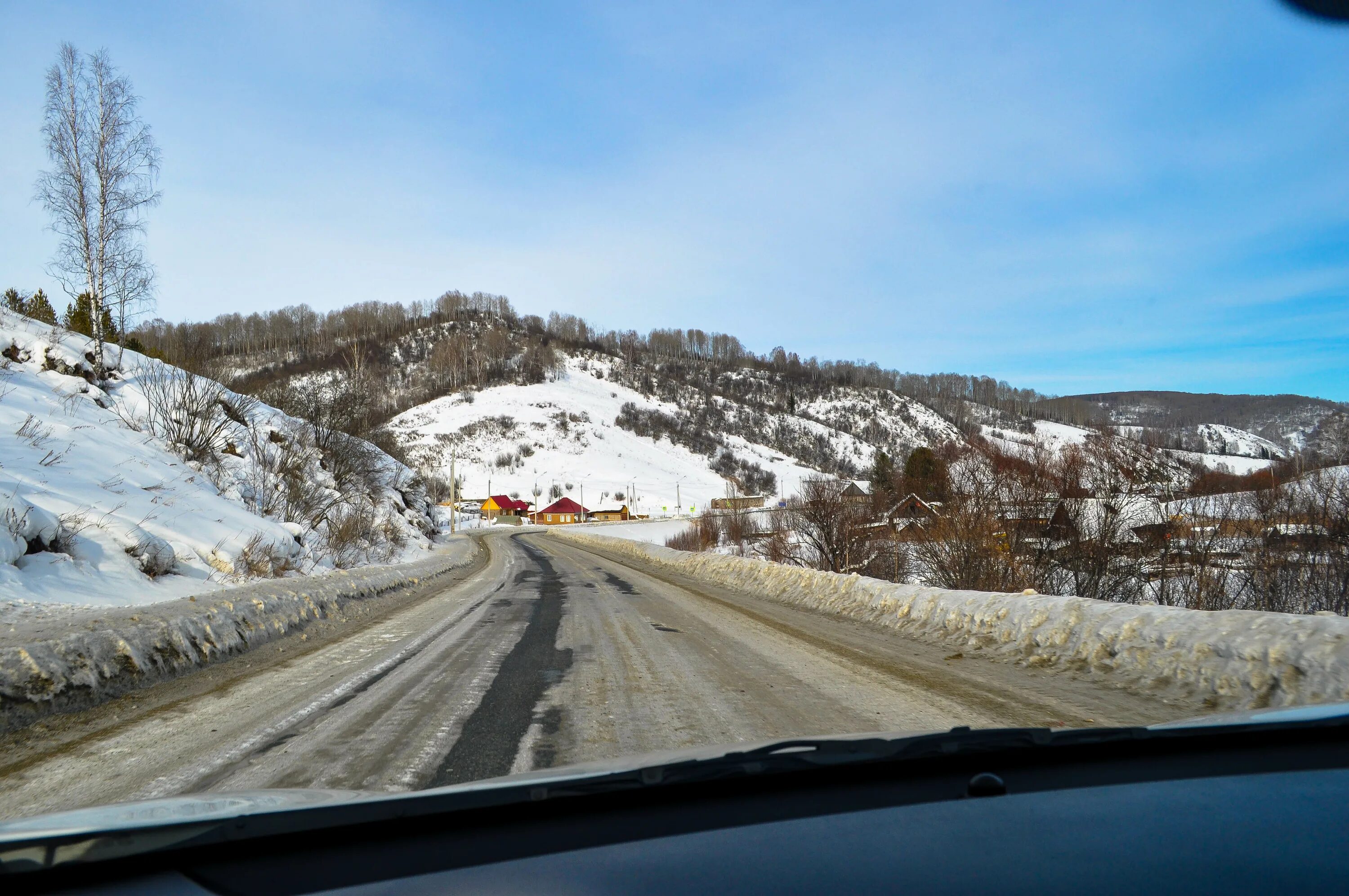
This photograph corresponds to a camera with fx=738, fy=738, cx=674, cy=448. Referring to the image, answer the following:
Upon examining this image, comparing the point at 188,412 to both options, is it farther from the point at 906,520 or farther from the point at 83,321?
the point at 906,520

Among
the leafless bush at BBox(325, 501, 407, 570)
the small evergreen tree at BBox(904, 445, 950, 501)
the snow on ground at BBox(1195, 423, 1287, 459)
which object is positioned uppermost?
the snow on ground at BBox(1195, 423, 1287, 459)

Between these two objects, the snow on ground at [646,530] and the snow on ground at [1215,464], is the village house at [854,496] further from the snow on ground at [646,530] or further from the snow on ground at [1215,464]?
the snow on ground at [646,530]

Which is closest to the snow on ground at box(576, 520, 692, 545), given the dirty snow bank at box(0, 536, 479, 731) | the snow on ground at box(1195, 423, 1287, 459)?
the snow on ground at box(1195, 423, 1287, 459)

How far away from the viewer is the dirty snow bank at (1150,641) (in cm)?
548

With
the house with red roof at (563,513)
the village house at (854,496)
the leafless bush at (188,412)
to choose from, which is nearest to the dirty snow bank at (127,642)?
the leafless bush at (188,412)

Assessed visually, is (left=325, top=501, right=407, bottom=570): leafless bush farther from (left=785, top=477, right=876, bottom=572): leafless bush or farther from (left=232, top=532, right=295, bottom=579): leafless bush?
(left=785, top=477, right=876, bottom=572): leafless bush

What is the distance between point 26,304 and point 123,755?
111 feet

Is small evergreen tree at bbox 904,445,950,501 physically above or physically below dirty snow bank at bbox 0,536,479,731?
above

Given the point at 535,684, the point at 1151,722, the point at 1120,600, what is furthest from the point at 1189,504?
the point at 535,684

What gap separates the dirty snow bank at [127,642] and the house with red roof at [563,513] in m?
104

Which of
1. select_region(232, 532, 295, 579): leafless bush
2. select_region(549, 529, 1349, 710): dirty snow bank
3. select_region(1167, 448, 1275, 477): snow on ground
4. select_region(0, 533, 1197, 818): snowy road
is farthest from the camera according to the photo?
select_region(1167, 448, 1275, 477): snow on ground

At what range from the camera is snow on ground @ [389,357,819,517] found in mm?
131625

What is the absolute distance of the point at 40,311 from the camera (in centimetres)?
2572

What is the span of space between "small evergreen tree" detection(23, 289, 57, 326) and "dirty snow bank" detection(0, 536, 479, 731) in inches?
800
